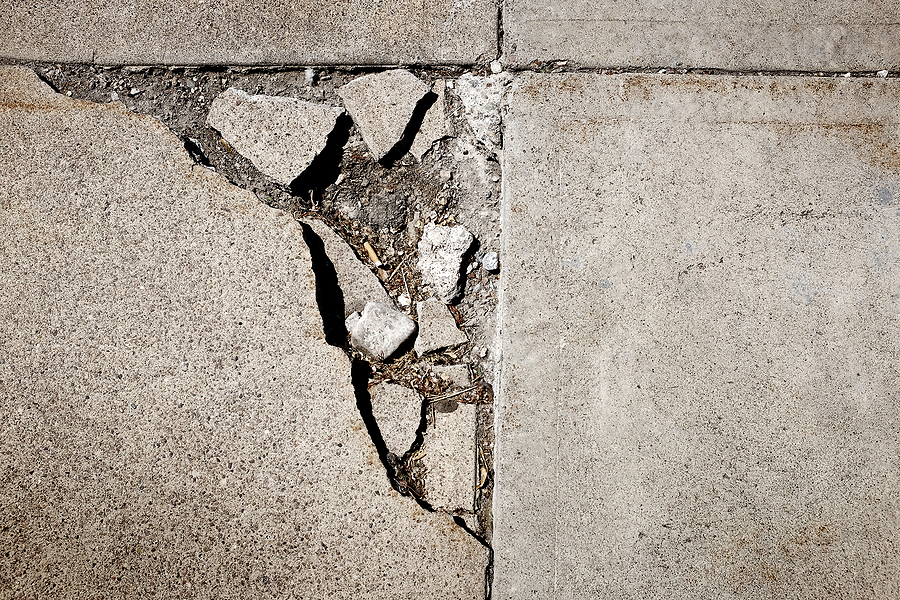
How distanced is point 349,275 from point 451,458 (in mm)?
694

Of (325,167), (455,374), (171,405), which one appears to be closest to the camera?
(171,405)

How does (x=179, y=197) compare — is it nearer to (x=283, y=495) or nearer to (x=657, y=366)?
(x=283, y=495)

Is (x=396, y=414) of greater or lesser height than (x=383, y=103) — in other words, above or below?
below

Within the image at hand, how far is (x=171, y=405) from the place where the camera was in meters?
1.79

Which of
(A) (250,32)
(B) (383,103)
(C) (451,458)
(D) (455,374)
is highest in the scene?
(A) (250,32)

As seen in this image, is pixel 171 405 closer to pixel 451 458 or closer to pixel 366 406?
pixel 366 406

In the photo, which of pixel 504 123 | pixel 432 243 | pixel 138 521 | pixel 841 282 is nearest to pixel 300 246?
pixel 432 243

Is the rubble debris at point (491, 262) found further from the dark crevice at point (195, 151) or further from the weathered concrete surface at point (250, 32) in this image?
the dark crevice at point (195, 151)

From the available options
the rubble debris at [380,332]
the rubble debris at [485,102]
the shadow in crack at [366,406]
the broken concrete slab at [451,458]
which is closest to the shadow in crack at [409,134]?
the rubble debris at [485,102]

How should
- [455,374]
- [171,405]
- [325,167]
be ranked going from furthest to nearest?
[325,167]
[455,374]
[171,405]

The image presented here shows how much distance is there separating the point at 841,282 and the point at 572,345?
95 cm

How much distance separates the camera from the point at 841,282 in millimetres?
1913

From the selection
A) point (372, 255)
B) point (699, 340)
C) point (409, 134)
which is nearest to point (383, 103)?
point (409, 134)

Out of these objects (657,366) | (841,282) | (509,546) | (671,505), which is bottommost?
(509,546)
